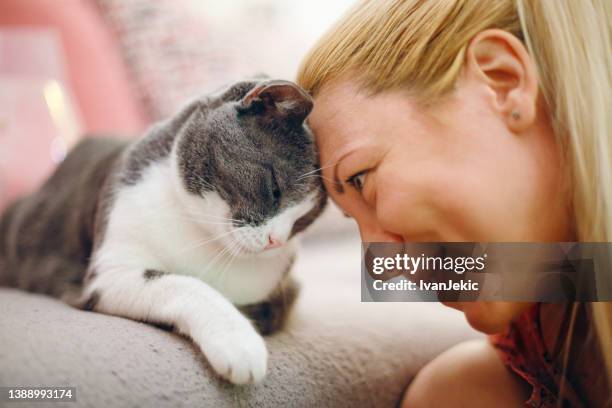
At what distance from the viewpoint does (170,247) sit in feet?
2.65

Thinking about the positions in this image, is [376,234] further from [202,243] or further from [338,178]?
[202,243]

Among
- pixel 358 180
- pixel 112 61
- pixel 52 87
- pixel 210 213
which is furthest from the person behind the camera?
pixel 112 61

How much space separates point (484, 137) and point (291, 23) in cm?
98

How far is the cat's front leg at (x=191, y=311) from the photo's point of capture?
0.61m

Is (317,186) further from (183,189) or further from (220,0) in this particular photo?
(220,0)

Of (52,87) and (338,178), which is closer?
(338,178)

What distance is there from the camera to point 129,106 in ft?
5.47

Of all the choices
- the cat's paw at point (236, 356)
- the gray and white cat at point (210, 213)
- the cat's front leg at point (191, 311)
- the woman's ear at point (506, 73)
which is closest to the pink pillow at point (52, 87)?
the gray and white cat at point (210, 213)

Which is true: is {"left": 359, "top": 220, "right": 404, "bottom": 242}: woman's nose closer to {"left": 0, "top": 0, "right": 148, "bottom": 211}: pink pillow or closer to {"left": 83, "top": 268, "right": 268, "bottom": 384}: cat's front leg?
{"left": 83, "top": 268, "right": 268, "bottom": 384}: cat's front leg

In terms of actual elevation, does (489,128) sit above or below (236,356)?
above

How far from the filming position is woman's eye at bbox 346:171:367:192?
704 millimetres

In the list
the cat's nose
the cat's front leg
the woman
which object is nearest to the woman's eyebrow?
the woman

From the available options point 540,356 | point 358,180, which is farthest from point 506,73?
point 540,356

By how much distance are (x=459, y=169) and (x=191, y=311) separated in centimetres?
39
